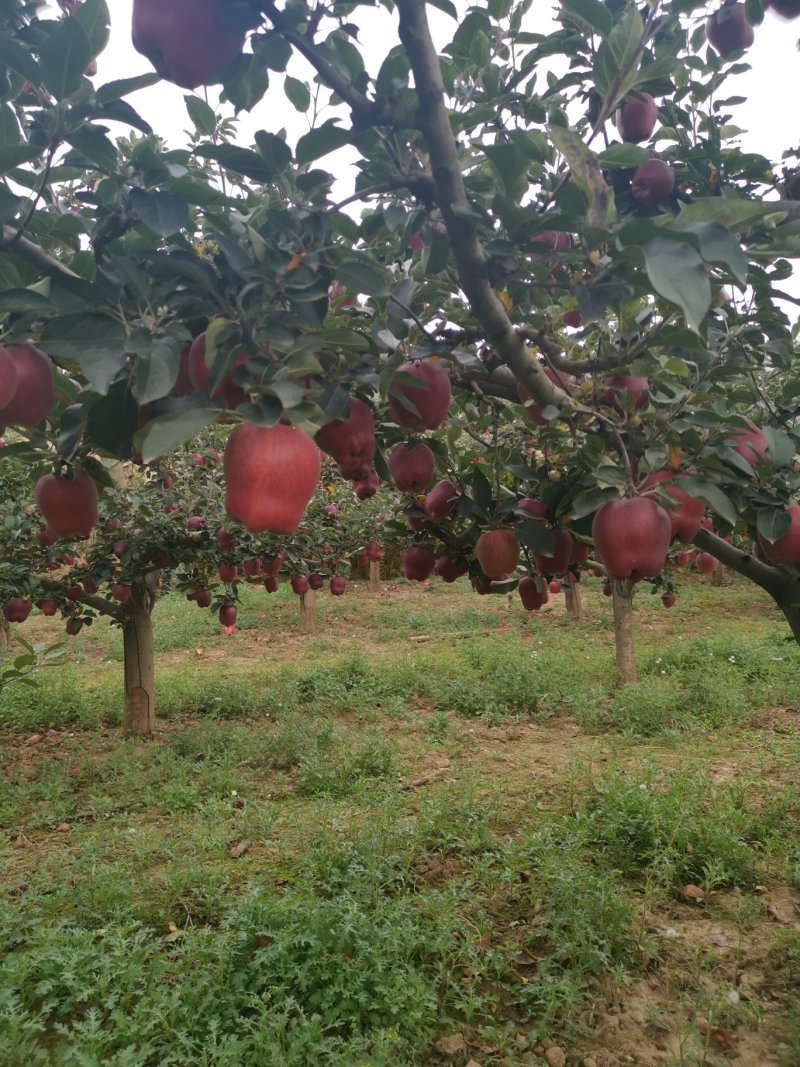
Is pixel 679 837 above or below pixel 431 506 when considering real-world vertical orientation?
below

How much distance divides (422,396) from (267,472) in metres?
0.46

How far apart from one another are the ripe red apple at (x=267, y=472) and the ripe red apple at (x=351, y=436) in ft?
0.75

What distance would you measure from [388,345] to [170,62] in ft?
1.53

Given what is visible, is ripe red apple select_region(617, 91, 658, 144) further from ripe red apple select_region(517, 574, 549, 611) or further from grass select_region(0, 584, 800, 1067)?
grass select_region(0, 584, 800, 1067)

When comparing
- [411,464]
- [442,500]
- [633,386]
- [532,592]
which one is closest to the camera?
[633,386]

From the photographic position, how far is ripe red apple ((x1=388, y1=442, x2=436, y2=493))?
70.6 inches

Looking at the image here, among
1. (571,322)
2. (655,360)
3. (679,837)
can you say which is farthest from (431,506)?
(679,837)

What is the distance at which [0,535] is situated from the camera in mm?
4949

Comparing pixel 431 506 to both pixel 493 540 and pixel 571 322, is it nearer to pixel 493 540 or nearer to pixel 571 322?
pixel 493 540

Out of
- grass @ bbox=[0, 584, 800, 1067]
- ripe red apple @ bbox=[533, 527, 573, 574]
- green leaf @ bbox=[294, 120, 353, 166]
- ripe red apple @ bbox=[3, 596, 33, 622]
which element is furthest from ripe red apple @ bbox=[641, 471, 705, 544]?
ripe red apple @ bbox=[3, 596, 33, 622]

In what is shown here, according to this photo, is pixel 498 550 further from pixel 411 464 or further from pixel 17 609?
pixel 17 609

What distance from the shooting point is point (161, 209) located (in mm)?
1029

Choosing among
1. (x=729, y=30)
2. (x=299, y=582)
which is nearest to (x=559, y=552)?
(x=729, y=30)

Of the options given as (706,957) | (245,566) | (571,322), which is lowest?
(706,957)
